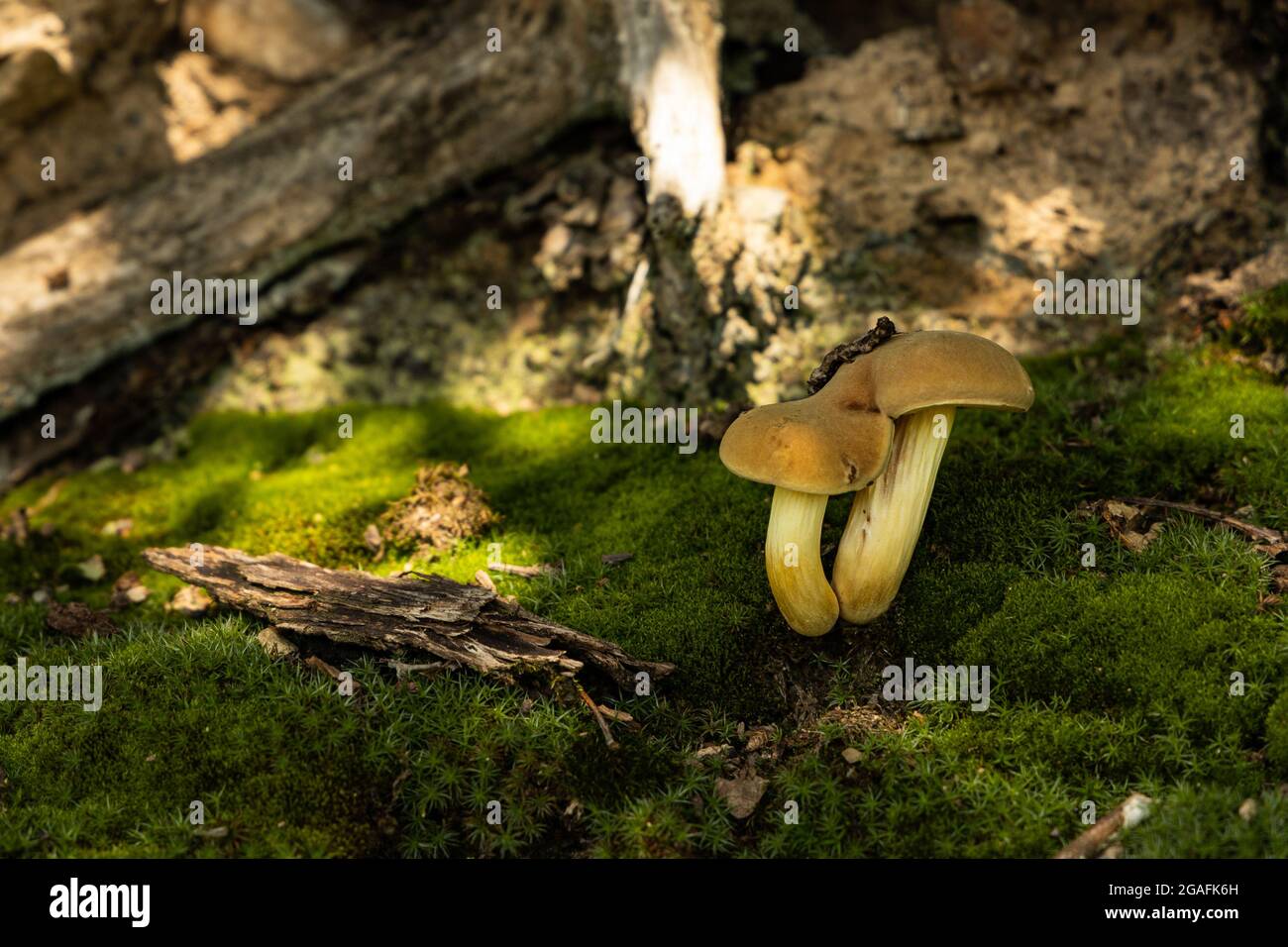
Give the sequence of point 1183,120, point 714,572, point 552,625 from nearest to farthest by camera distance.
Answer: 1. point 552,625
2. point 714,572
3. point 1183,120

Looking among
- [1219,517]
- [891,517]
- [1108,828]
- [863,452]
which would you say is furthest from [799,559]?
[1219,517]

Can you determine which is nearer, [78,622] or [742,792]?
[742,792]

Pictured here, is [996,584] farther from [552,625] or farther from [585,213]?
[585,213]

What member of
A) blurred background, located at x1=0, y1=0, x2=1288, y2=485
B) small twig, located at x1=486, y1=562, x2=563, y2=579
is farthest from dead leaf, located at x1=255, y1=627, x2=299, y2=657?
blurred background, located at x1=0, y1=0, x2=1288, y2=485

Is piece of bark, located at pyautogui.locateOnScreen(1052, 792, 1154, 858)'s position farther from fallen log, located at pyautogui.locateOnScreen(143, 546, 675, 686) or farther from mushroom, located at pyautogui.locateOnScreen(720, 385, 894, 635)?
fallen log, located at pyautogui.locateOnScreen(143, 546, 675, 686)

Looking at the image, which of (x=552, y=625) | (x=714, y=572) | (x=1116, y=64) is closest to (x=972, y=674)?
(x=714, y=572)

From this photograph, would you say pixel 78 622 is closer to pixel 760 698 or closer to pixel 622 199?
pixel 760 698

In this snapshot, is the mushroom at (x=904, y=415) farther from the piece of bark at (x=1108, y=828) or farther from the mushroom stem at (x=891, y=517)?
the piece of bark at (x=1108, y=828)
